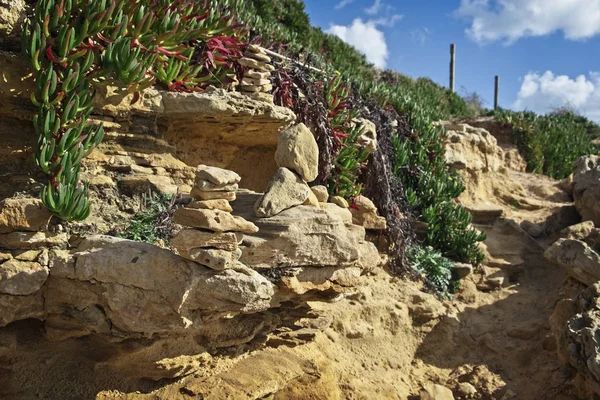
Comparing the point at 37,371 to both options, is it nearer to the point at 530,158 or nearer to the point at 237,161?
the point at 237,161

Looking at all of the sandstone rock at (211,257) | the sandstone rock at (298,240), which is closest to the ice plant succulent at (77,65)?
the sandstone rock at (211,257)

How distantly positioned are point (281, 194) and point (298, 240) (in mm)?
388

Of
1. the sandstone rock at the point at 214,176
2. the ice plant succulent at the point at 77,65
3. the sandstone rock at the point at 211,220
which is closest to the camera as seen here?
the sandstone rock at the point at 211,220

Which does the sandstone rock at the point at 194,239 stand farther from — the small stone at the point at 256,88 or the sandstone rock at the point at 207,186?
the small stone at the point at 256,88

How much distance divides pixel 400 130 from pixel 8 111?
236 inches

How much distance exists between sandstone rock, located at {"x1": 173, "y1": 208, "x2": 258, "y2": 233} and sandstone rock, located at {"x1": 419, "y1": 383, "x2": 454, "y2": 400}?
3040 mm

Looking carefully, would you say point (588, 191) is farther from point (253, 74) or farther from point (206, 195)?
point (206, 195)

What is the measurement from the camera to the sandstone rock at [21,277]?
373 centimetres

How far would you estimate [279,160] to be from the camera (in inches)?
177

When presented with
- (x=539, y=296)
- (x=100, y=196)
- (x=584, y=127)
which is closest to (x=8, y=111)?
(x=100, y=196)

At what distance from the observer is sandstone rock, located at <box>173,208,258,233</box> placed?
369 cm

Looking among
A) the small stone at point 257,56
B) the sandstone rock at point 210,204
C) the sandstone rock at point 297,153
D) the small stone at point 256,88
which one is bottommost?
the sandstone rock at point 210,204

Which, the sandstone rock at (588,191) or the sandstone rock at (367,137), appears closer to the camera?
the sandstone rock at (367,137)

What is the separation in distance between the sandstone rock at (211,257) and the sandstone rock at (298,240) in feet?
1.34
